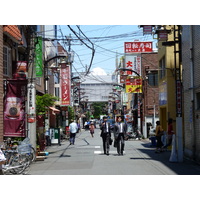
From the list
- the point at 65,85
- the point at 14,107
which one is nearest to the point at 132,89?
the point at 65,85

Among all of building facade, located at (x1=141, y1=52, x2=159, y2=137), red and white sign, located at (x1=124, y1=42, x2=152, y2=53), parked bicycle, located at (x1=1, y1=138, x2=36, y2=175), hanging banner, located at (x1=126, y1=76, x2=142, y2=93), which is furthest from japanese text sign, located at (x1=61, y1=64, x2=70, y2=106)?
parked bicycle, located at (x1=1, y1=138, x2=36, y2=175)

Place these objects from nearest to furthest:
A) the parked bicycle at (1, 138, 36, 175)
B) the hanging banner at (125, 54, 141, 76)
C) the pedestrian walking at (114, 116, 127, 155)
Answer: the parked bicycle at (1, 138, 36, 175)
the pedestrian walking at (114, 116, 127, 155)
the hanging banner at (125, 54, 141, 76)

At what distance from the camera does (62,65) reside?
90.2 ft

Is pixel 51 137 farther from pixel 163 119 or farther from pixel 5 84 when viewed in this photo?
pixel 5 84

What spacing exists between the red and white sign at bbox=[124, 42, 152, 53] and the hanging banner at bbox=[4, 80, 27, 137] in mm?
21146

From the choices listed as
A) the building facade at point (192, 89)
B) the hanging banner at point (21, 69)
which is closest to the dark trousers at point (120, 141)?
the building facade at point (192, 89)

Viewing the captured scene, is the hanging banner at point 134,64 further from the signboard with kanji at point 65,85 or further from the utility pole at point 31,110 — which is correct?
the utility pole at point 31,110

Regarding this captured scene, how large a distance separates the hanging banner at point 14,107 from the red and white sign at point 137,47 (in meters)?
21.1

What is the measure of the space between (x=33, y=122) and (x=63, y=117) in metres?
31.2

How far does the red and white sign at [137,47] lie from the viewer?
34.8m

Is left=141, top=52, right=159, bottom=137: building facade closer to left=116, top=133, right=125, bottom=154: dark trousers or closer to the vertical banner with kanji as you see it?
the vertical banner with kanji

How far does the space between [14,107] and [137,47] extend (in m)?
24.4

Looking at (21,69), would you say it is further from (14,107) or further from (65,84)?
(65,84)

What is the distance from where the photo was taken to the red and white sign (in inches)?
1371
